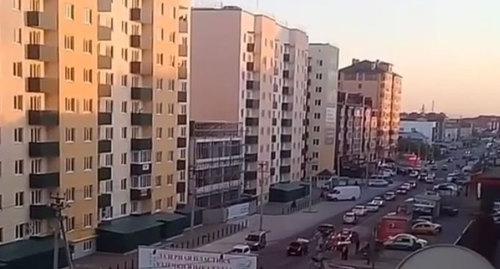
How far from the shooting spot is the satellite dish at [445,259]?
90.1 inches

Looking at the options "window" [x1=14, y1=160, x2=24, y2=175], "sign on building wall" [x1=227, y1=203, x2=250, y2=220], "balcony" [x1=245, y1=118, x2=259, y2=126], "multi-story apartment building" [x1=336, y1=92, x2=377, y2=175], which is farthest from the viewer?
"multi-story apartment building" [x1=336, y1=92, x2=377, y2=175]

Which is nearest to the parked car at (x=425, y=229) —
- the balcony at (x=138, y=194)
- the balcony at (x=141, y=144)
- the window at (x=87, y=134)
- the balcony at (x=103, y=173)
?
the balcony at (x=138, y=194)

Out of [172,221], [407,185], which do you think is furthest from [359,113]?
[172,221]

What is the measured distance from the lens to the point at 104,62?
787 inches

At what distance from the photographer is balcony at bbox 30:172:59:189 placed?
669 inches

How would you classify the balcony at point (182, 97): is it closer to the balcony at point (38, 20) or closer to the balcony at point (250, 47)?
the balcony at point (250, 47)

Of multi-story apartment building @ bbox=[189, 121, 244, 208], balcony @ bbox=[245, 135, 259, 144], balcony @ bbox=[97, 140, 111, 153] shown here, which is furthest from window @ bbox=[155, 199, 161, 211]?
balcony @ bbox=[245, 135, 259, 144]

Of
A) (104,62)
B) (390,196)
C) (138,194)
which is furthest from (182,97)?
(390,196)

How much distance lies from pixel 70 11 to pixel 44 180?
430 centimetres

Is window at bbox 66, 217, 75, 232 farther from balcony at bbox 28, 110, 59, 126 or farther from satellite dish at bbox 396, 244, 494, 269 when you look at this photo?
satellite dish at bbox 396, 244, 494, 269

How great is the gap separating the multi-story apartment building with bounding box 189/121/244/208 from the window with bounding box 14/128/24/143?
10.5 meters

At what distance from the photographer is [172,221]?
883 inches

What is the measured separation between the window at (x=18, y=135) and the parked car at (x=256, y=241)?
7.77m

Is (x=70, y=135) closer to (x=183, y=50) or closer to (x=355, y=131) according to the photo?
(x=183, y=50)
